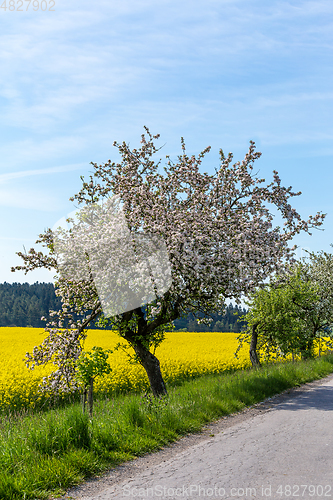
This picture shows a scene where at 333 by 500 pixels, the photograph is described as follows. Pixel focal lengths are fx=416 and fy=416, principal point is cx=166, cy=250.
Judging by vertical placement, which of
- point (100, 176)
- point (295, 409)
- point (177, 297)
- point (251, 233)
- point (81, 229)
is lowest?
point (295, 409)

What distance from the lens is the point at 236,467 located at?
6531mm

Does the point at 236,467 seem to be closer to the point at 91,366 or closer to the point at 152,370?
the point at 91,366

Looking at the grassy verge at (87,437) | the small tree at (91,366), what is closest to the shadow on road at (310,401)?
the grassy verge at (87,437)

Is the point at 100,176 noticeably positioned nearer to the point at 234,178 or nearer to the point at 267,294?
the point at 234,178

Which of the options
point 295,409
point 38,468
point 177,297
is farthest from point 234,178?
point 38,468

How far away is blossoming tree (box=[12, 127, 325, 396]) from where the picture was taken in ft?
38.9

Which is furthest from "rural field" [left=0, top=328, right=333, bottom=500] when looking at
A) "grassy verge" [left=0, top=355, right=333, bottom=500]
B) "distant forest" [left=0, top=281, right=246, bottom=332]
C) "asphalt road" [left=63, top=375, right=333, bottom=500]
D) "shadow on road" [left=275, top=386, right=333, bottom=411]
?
"distant forest" [left=0, top=281, right=246, bottom=332]

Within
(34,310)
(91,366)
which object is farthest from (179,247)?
(34,310)

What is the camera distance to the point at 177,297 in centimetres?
1271

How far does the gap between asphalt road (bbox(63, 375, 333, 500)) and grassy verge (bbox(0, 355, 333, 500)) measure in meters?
0.32

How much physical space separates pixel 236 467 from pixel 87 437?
262 centimetres

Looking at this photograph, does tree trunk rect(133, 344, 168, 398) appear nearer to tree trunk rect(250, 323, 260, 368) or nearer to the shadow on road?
the shadow on road

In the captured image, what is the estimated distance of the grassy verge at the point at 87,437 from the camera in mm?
6004

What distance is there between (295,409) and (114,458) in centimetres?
633
